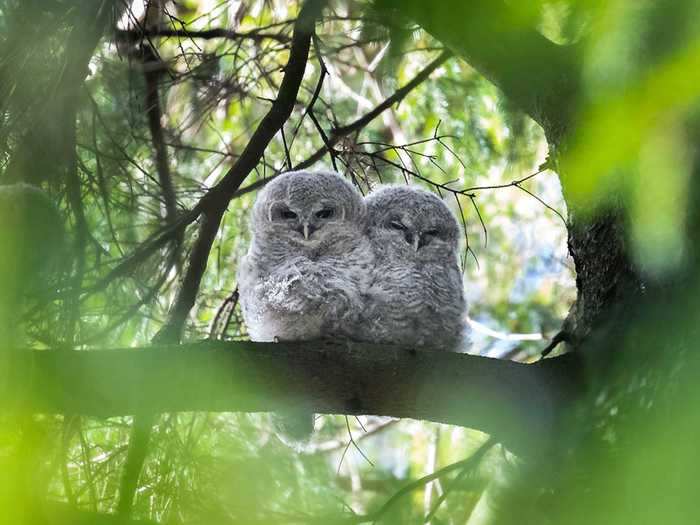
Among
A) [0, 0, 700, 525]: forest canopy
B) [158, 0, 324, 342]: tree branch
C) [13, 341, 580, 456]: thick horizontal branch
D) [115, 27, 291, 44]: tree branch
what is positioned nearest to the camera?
[0, 0, 700, 525]: forest canopy

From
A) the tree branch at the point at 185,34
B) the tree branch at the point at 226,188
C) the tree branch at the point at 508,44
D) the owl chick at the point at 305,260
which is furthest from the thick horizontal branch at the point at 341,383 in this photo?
the tree branch at the point at 185,34

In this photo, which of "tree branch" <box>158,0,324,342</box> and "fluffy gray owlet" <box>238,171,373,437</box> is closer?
"fluffy gray owlet" <box>238,171,373,437</box>

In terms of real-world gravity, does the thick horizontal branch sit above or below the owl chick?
below

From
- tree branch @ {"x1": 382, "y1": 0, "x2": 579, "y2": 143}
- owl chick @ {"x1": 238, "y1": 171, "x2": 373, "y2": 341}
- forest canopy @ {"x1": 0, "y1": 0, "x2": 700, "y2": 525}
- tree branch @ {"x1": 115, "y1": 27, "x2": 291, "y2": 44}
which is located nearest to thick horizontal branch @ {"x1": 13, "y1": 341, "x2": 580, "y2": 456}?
forest canopy @ {"x1": 0, "y1": 0, "x2": 700, "y2": 525}

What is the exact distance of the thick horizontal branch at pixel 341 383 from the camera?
4.91 ft

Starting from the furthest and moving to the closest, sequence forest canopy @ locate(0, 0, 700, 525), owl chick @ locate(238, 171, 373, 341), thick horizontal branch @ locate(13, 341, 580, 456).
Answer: owl chick @ locate(238, 171, 373, 341), thick horizontal branch @ locate(13, 341, 580, 456), forest canopy @ locate(0, 0, 700, 525)

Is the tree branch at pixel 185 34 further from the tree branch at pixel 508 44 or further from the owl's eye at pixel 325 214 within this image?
the tree branch at pixel 508 44

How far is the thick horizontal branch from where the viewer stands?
4.91 feet

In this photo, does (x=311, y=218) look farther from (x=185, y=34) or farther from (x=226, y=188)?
(x=185, y=34)

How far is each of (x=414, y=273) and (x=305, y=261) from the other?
0.25 metres

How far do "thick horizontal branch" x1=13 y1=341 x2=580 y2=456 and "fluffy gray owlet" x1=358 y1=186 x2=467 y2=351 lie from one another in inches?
8.0

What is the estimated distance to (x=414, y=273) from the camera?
6.44 feet

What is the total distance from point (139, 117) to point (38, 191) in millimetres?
996

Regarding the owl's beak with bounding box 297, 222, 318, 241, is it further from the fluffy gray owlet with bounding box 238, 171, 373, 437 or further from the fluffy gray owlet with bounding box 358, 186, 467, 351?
the fluffy gray owlet with bounding box 358, 186, 467, 351
